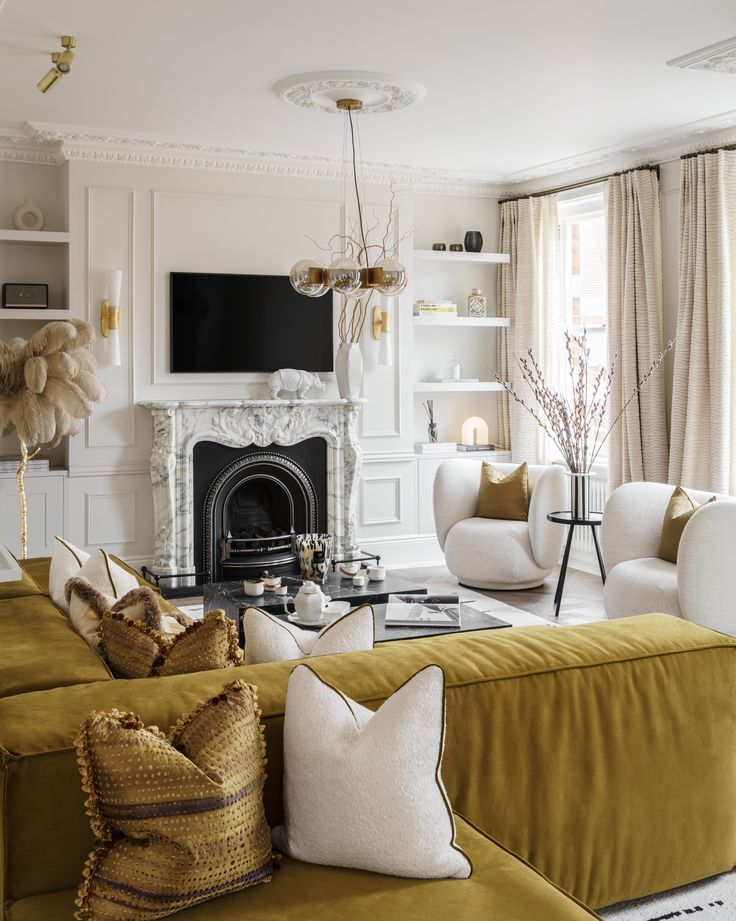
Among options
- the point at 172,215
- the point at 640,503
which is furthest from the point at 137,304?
the point at 640,503

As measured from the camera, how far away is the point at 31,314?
5.72 meters

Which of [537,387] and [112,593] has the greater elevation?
[537,387]

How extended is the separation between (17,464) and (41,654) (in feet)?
→ 12.4

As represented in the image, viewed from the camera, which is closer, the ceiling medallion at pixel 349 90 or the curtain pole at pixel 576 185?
the ceiling medallion at pixel 349 90

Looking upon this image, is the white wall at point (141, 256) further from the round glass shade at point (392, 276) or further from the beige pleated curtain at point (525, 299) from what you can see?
the round glass shade at point (392, 276)

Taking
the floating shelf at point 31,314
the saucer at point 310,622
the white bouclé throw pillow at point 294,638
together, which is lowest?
the saucer at point 310,622

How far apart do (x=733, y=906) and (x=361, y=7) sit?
10.5 feet

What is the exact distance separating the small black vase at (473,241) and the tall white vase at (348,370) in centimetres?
136

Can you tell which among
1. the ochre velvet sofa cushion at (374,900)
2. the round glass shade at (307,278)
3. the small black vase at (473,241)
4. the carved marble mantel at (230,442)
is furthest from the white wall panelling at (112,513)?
the ochre velvet sofa cushion at (374,900)

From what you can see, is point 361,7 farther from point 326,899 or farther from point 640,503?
point 326,899

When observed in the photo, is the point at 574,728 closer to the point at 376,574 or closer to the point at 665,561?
the point at 376,574

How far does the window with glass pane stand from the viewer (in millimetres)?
6680

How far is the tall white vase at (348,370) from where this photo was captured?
6.37 m

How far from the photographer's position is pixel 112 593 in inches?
110
